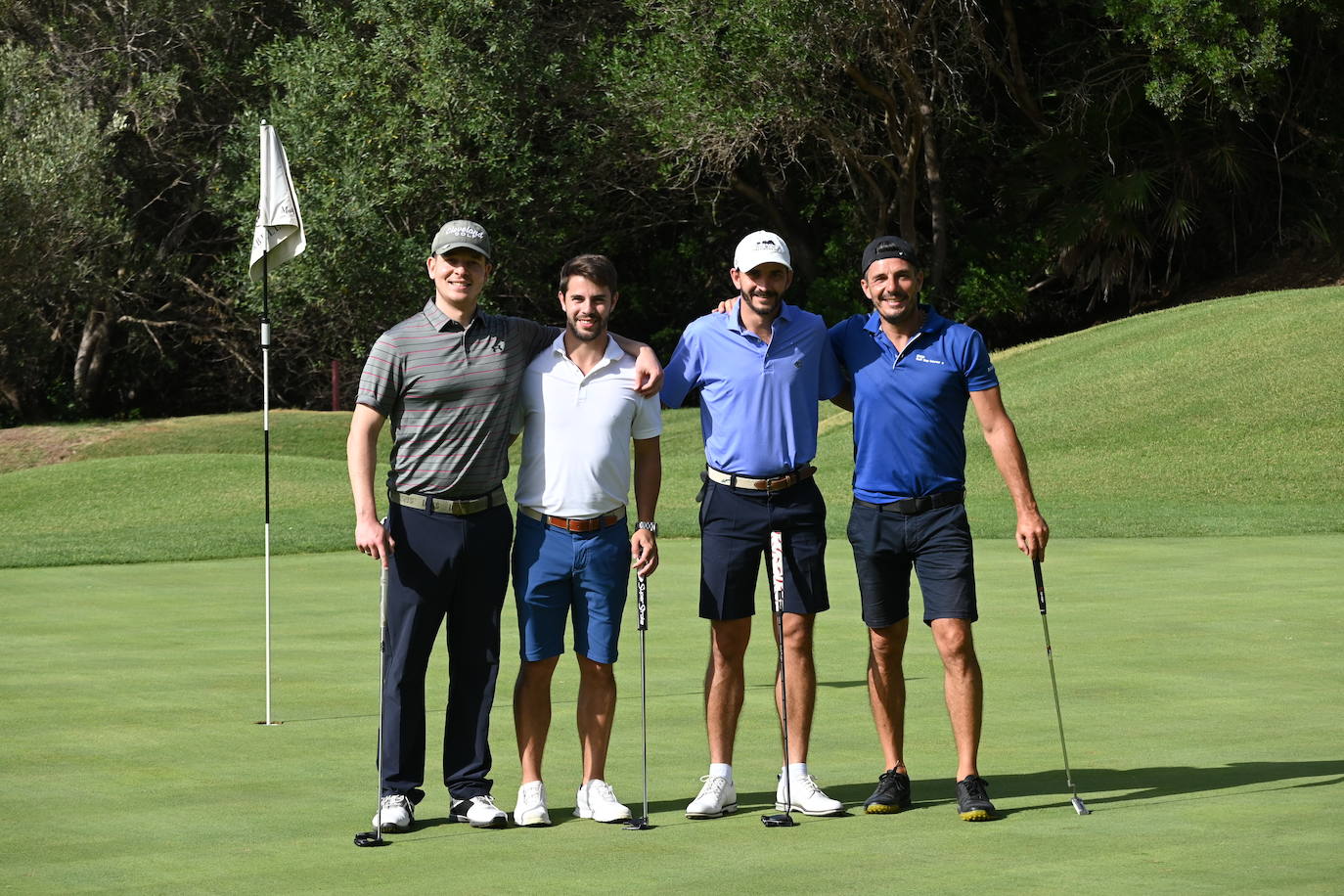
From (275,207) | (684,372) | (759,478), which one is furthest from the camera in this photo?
(275,207)

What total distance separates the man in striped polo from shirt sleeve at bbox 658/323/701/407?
277mm

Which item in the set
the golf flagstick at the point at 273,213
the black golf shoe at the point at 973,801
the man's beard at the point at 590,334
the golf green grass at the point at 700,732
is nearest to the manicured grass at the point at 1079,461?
the golf green grass at the point at 700,732

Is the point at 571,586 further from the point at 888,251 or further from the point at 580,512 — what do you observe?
the point at 888,251

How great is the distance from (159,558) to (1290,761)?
11.5 metres

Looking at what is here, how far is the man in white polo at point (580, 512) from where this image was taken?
20.1 feet

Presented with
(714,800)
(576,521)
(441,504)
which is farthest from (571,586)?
(714,800)

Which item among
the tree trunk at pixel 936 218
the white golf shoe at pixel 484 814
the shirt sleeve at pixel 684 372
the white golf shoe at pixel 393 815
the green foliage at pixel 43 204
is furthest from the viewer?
the tree trunk at pixel 936 218

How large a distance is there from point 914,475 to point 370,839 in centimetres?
228

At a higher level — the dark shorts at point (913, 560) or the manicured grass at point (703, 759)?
the dark shorts at point (913, 560)

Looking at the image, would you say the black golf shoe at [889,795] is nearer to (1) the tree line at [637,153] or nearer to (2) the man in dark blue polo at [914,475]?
(2) the man in dark blue polo at [914,475]

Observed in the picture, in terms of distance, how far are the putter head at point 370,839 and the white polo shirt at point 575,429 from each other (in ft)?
4.10

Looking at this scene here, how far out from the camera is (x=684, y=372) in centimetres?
648

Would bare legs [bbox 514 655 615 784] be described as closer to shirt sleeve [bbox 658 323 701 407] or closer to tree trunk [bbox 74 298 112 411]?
shirt sleeve [bbox 658 323 701 407]

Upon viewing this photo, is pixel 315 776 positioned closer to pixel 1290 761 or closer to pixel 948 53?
pixel 1290 761
